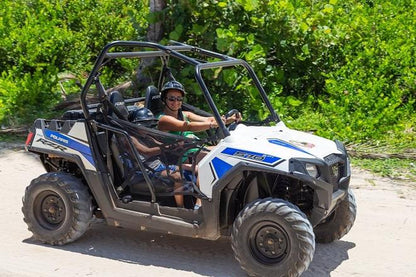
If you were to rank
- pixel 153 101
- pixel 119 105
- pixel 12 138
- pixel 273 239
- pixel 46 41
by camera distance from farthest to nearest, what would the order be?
pixel 46 41 → pixel 12 138 → pixel 153 101 → pixel 119 105 → pixel 273 239

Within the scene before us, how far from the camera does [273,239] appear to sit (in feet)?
17.9

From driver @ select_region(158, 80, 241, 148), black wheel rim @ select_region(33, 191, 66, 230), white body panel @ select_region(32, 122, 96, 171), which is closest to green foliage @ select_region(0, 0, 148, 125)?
white body panel @ select_region(32, 122, 96, 171)

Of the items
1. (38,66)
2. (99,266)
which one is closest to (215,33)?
(38,66)

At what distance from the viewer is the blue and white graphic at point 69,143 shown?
6242 millimetres

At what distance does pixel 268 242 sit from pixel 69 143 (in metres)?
1.96

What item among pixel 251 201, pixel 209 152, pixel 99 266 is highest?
pixel 209 152

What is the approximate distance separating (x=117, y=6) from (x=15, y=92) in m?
4.29

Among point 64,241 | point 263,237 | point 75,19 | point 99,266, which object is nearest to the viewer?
point 263,237

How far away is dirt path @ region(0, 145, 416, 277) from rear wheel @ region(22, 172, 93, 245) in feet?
0.41

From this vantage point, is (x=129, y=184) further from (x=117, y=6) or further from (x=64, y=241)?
(x=117, y=6)

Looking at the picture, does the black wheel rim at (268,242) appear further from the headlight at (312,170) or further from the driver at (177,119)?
the driver at (177,119)

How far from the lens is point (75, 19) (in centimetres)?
1459

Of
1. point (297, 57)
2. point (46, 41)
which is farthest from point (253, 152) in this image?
point (46, 41)

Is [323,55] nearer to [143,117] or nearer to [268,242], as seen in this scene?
[143,117]
